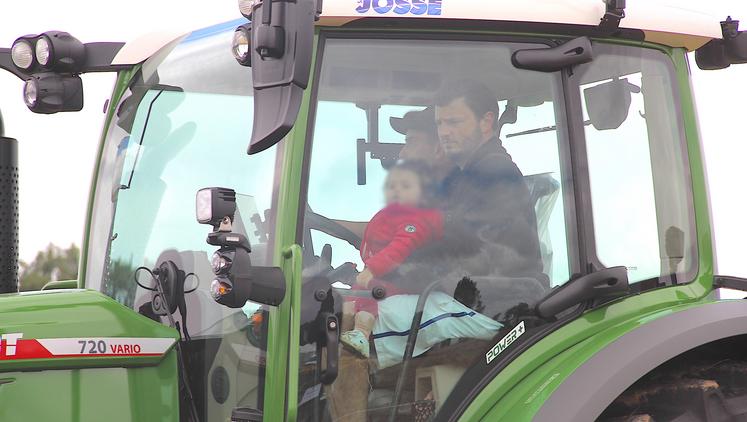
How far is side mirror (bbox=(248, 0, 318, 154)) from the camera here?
8.60 ft

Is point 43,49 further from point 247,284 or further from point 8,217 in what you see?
point 247,284

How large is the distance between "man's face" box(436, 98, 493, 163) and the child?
117 mm

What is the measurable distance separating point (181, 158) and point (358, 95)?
0.71m

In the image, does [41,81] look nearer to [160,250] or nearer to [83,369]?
[160,250]

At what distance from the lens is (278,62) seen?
8.72 ft

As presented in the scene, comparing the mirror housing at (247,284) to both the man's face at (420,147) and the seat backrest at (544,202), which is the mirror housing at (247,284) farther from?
the seat backrest at (544,202)

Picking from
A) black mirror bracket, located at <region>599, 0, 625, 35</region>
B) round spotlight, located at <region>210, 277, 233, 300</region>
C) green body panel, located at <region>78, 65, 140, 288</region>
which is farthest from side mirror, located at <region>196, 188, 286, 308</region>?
black mirror bracket, located at <region>599, 0, 625, 35</region>

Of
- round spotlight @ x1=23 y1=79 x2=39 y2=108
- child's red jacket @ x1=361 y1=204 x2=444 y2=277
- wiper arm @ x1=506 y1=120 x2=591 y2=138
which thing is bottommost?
child's red jacket @ x1=361 y1=204 x2=444 y2=277

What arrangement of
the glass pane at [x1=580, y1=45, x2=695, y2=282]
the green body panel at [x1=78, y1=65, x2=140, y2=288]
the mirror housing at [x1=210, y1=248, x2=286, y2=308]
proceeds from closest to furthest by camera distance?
the mirror housing at [x1=210, y1=248, x2=286, y2=308]
the glass pane at [x1=580, y1=45, x2=695, y2=282]
the green body panel at [x1=78, y1=65, x2=140, y2=288]

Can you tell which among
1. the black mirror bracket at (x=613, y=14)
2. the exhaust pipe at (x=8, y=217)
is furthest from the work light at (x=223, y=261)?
the black mirror bracket at (x=613, y=14)

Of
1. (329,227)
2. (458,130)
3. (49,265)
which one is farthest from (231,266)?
(49,265)

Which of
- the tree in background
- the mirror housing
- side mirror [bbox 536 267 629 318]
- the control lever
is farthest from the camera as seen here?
the tree in background

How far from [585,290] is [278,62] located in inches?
53.2

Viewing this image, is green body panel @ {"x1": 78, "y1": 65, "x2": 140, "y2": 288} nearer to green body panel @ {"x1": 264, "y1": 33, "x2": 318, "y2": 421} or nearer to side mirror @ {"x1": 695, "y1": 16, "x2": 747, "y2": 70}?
green body panel @ {"x1": 264, "y1": 33, "x2": 318, "y2": 421}
